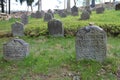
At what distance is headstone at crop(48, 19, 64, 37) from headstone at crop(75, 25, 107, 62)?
15.4 feet

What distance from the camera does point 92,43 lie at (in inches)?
319

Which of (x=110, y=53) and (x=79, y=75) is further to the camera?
(x=110, y=53)

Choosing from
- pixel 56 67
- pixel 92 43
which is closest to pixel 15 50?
pixel 56 67

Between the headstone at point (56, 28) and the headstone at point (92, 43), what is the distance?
4.70 metres

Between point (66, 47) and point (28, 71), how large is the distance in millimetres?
3044

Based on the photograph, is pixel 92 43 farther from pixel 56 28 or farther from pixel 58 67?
pixel 56 28

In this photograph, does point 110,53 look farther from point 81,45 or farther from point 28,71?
point 28,71

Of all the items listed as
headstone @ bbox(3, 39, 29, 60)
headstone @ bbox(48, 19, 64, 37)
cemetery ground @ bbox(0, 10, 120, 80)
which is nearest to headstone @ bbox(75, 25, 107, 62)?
cemetery ground @ bbox(0, 10, 120, 80)

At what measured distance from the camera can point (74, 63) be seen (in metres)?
8.18

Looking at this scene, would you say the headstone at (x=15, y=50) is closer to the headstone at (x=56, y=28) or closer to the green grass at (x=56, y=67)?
the green grass at (x=56, y=67)

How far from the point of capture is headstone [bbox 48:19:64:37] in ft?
42.3

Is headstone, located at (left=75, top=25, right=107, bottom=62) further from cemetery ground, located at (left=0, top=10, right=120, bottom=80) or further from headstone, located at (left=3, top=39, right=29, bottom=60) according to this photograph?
headstone, located at (left=3, top=39, right=29, bottom=60)

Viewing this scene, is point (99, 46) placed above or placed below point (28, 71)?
above

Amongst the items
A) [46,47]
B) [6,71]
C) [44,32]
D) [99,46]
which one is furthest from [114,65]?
[44,32]
